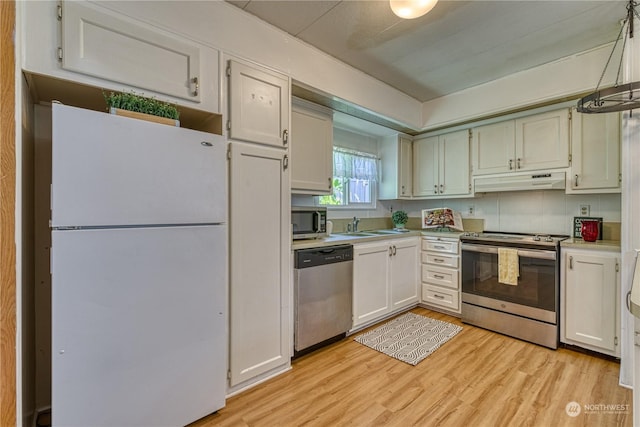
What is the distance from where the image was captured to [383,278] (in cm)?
294

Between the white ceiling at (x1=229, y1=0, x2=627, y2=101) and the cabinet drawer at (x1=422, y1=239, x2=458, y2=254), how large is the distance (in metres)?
1.79

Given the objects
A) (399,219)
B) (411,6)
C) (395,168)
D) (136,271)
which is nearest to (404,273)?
(399,219)

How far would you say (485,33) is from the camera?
2.12 metres

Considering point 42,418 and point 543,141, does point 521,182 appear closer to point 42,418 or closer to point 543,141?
point 543,141

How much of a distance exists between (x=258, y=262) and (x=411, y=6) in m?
1.81

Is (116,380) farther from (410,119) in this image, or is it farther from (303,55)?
(410,119)

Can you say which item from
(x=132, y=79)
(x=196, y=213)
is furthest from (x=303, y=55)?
(x=196, y=213)

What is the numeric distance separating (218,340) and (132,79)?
151 cm

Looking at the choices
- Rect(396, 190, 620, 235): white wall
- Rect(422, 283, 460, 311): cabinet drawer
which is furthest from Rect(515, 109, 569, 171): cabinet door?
Rect(422, 283, 460, 311): cabinet drawer

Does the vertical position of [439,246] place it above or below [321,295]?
above

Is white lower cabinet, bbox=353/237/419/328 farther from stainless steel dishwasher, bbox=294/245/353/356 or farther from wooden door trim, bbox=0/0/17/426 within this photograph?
wooden door trim, bbox=0/0/17/426

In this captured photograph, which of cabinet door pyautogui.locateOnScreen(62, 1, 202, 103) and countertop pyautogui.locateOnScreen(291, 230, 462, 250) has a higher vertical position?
cabinet door pyautogui.locateOnScreen(62, 1, 202, 103)

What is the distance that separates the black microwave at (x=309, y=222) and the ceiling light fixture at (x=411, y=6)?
5.29ft

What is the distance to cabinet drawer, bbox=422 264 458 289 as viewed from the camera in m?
3.09
